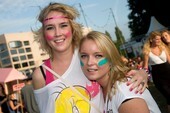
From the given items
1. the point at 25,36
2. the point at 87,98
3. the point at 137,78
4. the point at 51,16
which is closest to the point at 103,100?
the point at 87,98

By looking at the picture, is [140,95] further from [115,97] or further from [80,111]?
[80,111]

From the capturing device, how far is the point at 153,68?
646cm

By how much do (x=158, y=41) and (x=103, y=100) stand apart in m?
3.88

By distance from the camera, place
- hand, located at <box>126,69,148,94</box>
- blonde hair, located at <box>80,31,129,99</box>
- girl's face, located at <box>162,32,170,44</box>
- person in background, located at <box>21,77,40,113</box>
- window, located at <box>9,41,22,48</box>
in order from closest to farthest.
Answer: hand, located at <box>126,69,148,94</box> < blonde hair, located at <box>80,31,129,99</box> < girl's face, located at <box>162,32,170,44</box> < person in background, located at <box>21,77,40,113</box> < window, located at <box>9,41,22,48</box>

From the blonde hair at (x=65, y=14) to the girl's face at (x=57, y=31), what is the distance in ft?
0.17

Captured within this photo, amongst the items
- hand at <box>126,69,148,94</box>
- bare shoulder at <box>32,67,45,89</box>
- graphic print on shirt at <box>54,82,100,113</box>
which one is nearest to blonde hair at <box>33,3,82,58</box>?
bare shoulder at <box>32,67,45,89</box>

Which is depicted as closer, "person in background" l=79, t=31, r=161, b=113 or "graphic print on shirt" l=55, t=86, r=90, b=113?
"person in background" l=79, t=31, r=161, b=113

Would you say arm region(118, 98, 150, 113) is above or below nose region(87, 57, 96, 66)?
below

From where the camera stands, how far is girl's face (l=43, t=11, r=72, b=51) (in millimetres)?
2898

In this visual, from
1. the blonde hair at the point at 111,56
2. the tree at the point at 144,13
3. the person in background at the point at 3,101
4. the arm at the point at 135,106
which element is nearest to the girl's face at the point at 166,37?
the blonde hair at the point at 111,56

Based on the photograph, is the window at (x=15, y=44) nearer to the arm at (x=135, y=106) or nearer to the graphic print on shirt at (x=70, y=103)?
the graphic print on shirt at (x=70, y=103)

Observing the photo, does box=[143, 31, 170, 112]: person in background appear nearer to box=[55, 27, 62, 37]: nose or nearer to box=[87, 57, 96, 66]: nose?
box=[55, 27, 62, 37]: nose

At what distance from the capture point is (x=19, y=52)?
4825 inches

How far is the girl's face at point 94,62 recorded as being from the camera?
8.45 ft
